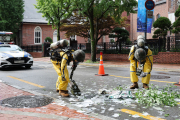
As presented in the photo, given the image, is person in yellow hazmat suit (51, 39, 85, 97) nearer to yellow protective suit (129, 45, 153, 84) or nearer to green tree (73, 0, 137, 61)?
yellow protective suit (129, 45, 153, 84)

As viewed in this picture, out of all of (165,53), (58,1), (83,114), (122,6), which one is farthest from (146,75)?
(58,1)

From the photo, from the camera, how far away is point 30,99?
5.20m

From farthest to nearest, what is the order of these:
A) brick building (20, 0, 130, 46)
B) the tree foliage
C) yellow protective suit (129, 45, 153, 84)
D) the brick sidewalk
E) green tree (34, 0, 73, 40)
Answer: brick building (20, 0, 130, 46)
the tree foliage
green tree (34, 0, 73, 40)
yellow protective suit (129, 45, 153, 84)
the brick sidewalk

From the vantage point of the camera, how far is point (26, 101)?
16.4 ft

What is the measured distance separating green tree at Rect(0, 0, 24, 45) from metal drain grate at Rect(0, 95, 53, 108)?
29.5 meters

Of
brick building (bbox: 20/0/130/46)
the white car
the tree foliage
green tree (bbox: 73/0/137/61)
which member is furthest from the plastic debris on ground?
brick building (bbox: 20/0/130/46)

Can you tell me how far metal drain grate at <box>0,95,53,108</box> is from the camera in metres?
4.68

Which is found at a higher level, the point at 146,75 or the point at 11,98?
the point at 146,75

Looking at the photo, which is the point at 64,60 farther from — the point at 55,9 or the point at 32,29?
the point at 32,29

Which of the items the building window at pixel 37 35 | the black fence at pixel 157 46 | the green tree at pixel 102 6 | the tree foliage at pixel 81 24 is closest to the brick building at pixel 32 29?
the building window at pixel 37 35

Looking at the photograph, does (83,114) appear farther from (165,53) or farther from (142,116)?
(165,53)

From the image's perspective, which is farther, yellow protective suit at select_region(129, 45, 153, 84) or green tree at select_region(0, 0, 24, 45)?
green tree at select_region(0, 0, 24, 45)

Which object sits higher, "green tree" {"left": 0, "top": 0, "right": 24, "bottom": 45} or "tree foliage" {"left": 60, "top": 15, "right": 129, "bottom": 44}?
"green tree" {"left": 0, "top": 0, "right": 24, "bottom": 45}

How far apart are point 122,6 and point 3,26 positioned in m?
22.1
